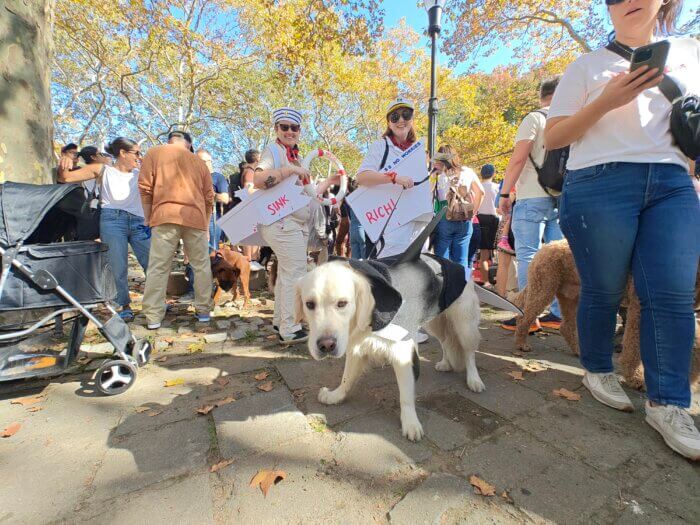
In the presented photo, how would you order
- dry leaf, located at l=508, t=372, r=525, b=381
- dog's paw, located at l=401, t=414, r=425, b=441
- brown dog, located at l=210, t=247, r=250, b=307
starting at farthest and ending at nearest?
brown dog, located at l=210, t=247, r=250, b=307
dry leaf, located at l=508, t=372, r=525, b=381
dog's paw, located at l=401, t=414, r=425, b=441

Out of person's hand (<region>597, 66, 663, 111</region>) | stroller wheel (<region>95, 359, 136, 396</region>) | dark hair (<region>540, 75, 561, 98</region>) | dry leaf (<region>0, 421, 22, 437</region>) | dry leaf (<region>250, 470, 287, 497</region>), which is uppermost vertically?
dark hair (<region>540, 75, 561, 98</region>)

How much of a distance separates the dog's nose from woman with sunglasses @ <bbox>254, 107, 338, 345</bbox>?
1.49 metres

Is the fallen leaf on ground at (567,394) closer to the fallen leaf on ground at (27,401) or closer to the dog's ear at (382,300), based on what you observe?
the dog's ear at (382,300)

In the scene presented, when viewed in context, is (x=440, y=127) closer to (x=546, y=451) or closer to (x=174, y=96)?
(x=174, y=96)

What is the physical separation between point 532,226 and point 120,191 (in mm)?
5011

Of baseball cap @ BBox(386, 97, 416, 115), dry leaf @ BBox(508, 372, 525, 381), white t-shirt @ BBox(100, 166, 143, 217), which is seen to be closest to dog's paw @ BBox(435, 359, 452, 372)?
dry leaf @ BBox(508, 372, 525, 381)

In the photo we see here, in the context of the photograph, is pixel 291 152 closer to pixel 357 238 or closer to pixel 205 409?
pixel 357 238

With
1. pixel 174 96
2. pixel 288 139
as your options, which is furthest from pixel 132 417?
pixel 174 96

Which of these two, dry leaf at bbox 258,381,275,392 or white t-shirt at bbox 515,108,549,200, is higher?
white t-shirt at bbox 515,108,549,200

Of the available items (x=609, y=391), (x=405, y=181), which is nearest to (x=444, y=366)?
(x=609, y=391)

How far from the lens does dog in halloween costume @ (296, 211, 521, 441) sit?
182cm

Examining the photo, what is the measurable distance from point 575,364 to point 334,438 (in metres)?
2.29

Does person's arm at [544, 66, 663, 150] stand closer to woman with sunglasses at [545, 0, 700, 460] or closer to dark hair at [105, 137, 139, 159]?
woman with sunglasses at [545, 0, 700, 460]

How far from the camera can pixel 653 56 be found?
1.47 m
